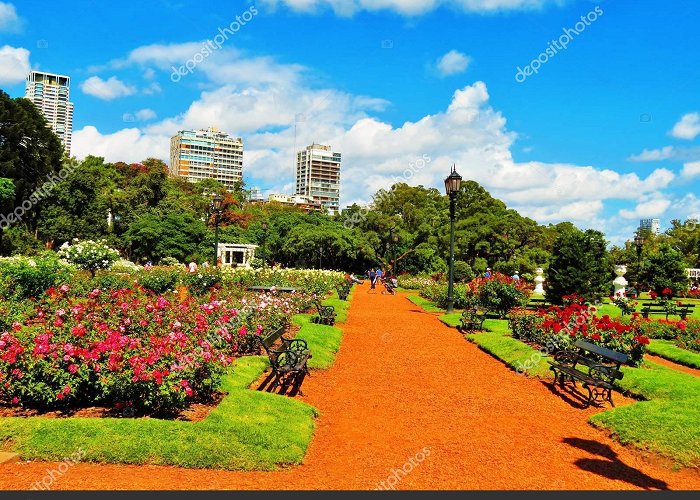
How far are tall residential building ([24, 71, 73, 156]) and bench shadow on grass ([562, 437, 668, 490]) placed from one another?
174193mm

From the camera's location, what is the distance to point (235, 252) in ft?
184

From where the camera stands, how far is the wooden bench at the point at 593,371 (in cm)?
842

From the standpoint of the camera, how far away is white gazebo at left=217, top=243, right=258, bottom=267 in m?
53.7

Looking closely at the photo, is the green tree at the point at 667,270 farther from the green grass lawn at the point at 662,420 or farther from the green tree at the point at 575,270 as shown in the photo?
the green grass lawn at the point at 662,420

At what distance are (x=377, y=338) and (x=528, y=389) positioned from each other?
18.9 ft

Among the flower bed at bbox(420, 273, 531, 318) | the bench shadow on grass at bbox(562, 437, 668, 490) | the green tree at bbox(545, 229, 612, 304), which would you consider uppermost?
the green tree at bbox(545, 229, 612, 304)

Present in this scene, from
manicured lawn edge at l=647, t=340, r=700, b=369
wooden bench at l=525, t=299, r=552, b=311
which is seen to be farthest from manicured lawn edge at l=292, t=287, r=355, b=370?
wooden bench at l=525, t=299, r=552, b=311

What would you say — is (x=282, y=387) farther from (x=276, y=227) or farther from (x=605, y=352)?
(x=276, y=227)

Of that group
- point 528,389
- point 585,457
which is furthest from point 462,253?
point 585,457

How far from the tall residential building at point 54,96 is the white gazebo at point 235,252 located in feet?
A: 411

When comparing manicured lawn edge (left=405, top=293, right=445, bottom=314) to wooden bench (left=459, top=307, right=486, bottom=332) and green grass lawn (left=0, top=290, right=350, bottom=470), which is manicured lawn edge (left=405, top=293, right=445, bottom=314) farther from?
green grass lawn (left=0, top=290, right=350, bottom=470)

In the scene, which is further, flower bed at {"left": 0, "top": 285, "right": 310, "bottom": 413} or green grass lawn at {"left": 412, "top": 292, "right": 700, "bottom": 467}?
flower bed at {"left": 0, "top": 285, "right": 310, "bottom": 413}

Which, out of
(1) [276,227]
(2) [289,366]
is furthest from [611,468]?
(1) [276,227]

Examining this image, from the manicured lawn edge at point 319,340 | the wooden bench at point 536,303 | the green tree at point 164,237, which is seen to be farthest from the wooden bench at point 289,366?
the green tree at point 164,237
